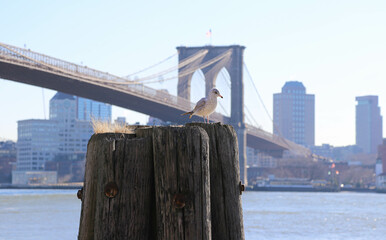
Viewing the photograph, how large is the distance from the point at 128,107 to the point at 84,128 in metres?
110

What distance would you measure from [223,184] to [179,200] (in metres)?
0.36

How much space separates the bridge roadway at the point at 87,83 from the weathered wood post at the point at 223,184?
140 feet

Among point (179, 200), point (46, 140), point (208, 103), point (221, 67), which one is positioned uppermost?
point (221, 67)

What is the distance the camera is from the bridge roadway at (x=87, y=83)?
5003 cm

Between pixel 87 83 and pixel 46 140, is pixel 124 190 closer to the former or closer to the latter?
pixel 87 83

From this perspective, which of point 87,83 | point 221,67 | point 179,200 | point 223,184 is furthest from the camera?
point 221,67

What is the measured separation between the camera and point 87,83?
5569cm

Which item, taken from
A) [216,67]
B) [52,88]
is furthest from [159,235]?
[216,67]

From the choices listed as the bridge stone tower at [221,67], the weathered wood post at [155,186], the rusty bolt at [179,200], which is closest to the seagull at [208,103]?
the weathered wood post at [155,186]

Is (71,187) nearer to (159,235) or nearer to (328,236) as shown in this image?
(328,236)

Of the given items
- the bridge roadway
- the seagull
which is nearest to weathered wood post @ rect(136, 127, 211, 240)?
the seagull

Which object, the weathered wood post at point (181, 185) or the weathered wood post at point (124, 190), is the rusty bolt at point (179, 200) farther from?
the weathered wood post at point (124, 190)

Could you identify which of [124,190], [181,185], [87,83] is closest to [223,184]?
[181,185]

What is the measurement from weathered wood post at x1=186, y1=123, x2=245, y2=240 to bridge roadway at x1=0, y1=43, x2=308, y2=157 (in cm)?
4267
